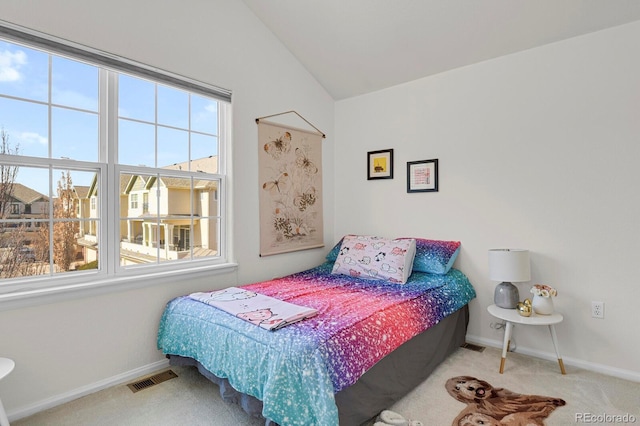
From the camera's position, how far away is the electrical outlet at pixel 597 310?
94.7 inches

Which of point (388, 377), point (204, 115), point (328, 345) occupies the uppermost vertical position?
point (204, 115)

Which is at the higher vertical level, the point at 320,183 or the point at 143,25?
the point at 143,25

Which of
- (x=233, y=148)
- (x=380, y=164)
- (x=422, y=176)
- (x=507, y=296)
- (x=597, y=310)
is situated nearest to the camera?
(x=597, y=310)

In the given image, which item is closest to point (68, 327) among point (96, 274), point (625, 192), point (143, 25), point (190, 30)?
point (96, 274)

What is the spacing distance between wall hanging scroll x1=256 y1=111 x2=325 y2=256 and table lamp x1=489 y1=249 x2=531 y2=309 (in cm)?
172

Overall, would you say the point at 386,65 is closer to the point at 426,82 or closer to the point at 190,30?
the point at 426,82

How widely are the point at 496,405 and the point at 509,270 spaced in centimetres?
90

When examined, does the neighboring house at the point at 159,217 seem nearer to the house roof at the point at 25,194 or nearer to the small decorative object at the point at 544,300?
the house roof at the point at 25,194

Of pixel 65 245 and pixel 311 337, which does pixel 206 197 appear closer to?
pixel 65 245

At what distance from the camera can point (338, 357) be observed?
1.60 meters

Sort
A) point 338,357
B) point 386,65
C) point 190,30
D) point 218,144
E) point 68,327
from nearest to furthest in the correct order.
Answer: point 338,357, point 68,327, point 190,30, point 218,144, point 386,65

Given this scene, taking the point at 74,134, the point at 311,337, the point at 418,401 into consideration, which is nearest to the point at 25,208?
the point at 74,134

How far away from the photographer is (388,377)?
1.96 m

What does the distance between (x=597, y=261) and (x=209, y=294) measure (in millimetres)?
2669
